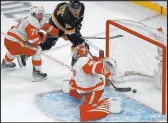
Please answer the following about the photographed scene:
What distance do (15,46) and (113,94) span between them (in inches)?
38.5

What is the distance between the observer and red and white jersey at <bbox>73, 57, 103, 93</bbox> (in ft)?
15.4

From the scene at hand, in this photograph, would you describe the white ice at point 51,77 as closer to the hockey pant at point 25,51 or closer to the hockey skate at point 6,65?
the hockey skate at point 6,65

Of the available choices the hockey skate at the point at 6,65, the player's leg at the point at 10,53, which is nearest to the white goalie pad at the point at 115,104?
the player's leg at the point at 10,53

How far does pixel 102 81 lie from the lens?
4945 millimetres

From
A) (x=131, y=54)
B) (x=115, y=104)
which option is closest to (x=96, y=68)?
(x=115, y=104)

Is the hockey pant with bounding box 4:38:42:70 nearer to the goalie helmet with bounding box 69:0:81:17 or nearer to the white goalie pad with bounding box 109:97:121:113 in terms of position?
the goalie helmet with bounding box 69:0:81:17

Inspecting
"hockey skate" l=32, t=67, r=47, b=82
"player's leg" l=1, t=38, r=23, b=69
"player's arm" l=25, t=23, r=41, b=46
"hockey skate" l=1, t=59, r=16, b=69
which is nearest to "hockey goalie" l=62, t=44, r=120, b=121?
"player's arm" l=25, t=23, r=41, b=46

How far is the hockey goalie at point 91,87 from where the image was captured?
15.6 feet

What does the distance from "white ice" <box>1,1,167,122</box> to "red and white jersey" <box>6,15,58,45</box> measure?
14.5 inches

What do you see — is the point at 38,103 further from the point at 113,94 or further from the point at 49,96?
the point at 113,94

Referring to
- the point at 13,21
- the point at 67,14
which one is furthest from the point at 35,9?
the point at 13,21

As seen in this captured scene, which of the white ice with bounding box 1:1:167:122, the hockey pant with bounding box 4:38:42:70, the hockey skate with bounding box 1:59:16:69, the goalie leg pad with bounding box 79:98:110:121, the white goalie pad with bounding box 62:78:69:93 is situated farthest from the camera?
the hockey skate with bounding box 1:59:16:69

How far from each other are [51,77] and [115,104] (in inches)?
Answer: 40.4

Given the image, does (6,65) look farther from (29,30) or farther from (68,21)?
(68,21)
